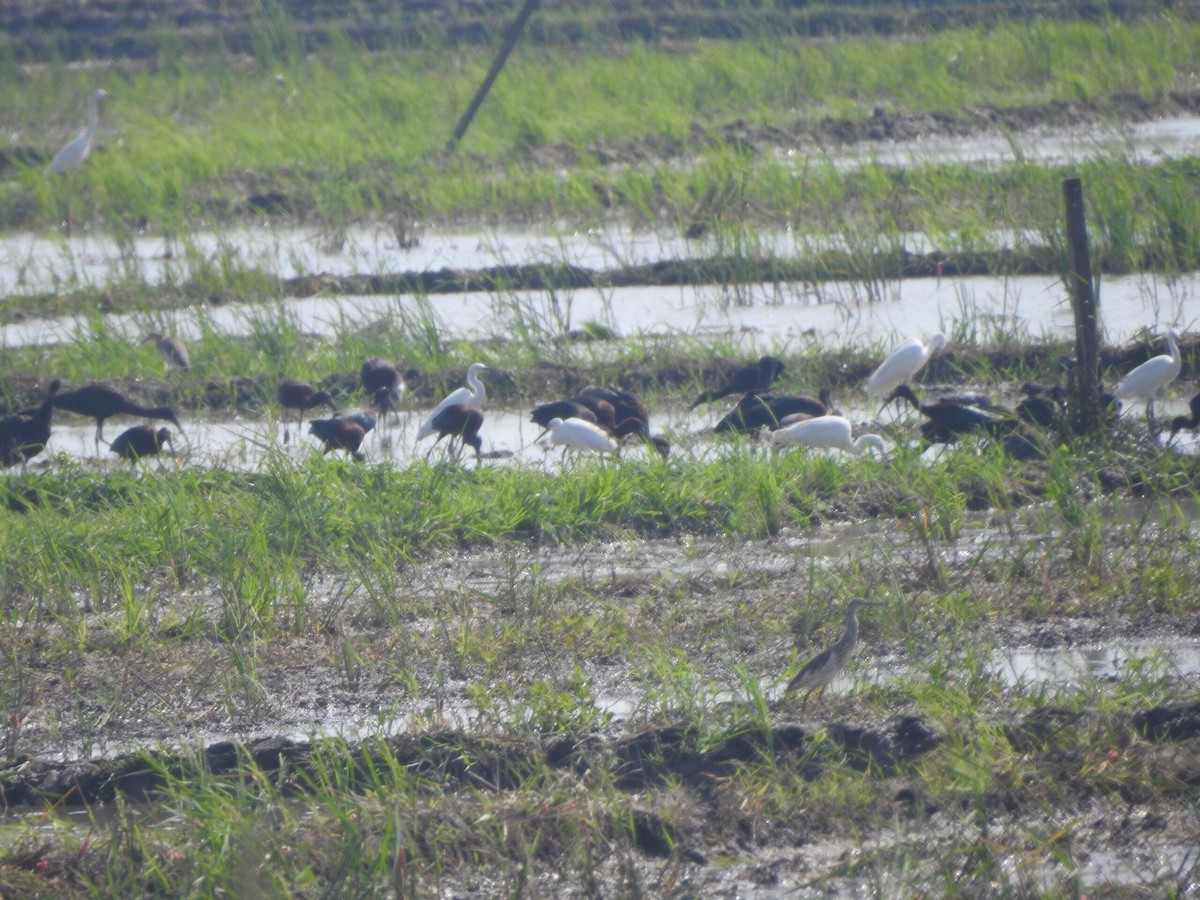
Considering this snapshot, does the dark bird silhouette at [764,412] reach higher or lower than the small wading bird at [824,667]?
lower

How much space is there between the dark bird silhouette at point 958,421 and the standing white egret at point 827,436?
30 cm

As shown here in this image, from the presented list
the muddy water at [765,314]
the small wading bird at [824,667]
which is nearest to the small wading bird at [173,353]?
the muddy water at [765,314]

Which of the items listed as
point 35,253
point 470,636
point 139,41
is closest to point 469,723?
point 470,636

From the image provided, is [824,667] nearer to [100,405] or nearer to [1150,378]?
[1150,378]

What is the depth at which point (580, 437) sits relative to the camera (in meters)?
6.91

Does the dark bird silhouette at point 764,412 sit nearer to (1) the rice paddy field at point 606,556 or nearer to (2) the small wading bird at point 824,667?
(1) the rice paddy field at point 606,556

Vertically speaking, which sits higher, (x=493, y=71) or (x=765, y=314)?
(x=493, y=71)

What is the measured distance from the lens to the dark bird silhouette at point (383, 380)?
8148mm

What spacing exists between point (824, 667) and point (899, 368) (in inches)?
144

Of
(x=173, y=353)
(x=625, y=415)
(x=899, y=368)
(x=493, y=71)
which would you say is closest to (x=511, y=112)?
(x=493, y=71)

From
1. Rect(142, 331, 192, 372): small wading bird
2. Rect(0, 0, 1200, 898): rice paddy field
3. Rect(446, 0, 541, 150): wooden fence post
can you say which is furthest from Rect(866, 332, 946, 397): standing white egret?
Rect(446, 0, 541, 150): wooden fence post

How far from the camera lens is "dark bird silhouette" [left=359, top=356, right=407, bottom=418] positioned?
8148 mm

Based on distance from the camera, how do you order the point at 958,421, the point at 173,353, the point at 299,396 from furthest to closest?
the point at 173,353 < the point at 299,396 < the point at 958,421

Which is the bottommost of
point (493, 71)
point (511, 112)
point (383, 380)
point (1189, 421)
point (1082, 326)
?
point (383, 380)
